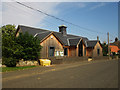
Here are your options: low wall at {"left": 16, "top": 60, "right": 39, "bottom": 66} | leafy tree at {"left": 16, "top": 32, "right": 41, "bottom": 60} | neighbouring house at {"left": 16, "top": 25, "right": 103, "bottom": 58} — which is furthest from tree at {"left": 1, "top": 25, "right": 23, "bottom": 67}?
neighbouring house at {"left": 16, "top": 25, "right": 103, "bottom": 58}

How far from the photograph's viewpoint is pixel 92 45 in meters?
35.5

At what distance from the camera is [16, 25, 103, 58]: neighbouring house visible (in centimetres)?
2214

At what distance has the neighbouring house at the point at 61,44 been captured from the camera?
22.1m

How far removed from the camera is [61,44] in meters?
25.3

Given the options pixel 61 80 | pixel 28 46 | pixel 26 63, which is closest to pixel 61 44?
pixel 28 46

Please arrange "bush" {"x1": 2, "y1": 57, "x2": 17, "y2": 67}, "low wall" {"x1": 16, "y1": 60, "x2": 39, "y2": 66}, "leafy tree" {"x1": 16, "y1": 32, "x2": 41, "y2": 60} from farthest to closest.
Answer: "leafy tree" {"x1": 16, "y1": 32, "x2": 41, "y2": 60} → "low wall" {"x1": 16, "y1": 60, "x2": 39, "y2": 66} → "bush" {"x1": 2, "y1": 57, "x2": 17, "y2": 67}

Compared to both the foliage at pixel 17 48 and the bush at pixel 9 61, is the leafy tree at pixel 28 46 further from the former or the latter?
the bush at pixel 9 61

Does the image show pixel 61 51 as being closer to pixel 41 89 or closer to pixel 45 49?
pixel 45 49

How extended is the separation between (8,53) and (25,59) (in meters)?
2.43

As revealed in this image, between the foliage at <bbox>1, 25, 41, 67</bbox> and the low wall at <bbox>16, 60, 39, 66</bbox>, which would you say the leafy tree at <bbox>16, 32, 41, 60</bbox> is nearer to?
the foliage at <bbox>1, 25, 41, 67</bbox>

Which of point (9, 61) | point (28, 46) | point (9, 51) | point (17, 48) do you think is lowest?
point (9, 61)

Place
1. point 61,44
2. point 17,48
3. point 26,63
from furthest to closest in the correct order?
point 61,44
point 26,63
point 17,48

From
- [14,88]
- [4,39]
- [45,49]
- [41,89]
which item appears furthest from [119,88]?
[45,49]

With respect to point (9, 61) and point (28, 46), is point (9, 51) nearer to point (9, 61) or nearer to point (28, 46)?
point (9, 61)
